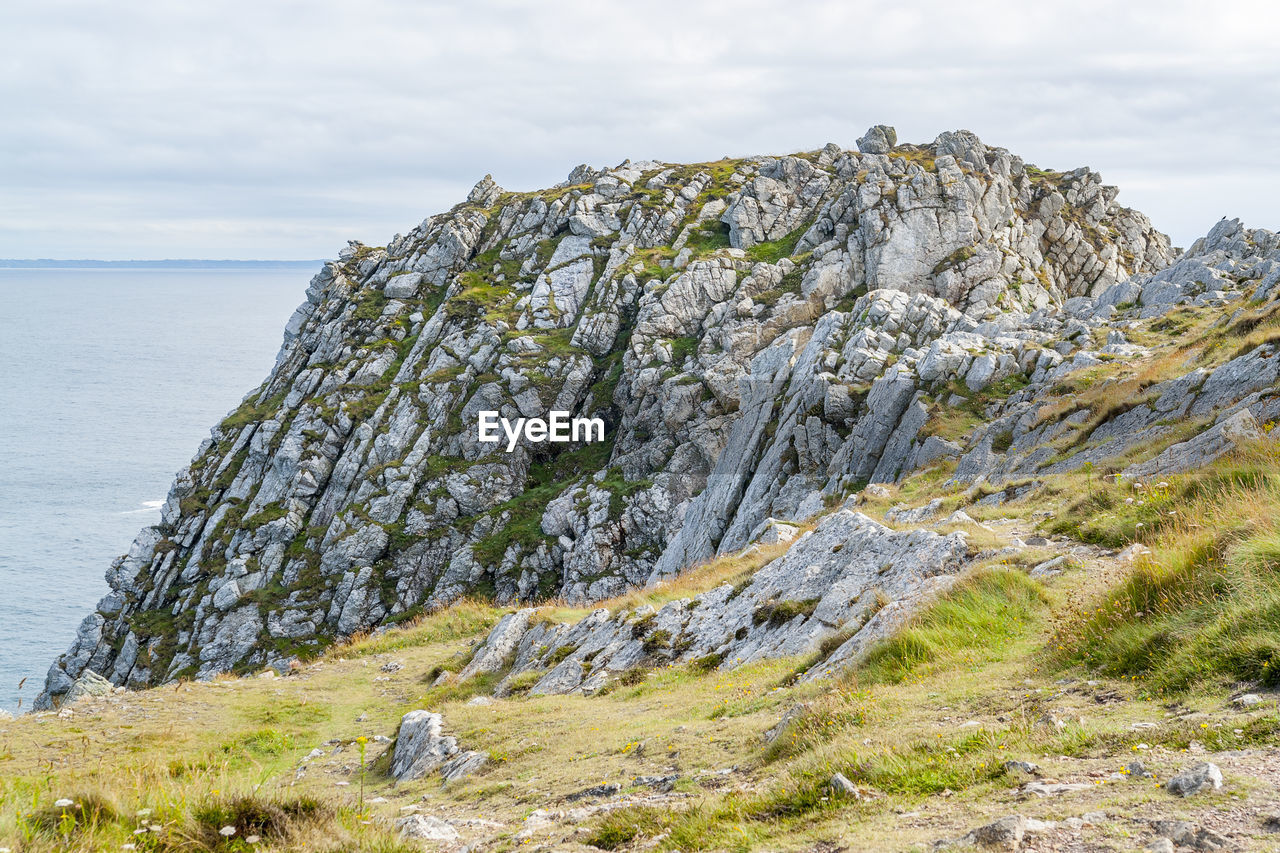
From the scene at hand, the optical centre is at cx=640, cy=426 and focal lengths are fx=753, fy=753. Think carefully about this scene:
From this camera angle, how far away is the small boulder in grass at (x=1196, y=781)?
512 centimetres

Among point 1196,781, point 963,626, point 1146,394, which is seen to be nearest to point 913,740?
point 1196,781

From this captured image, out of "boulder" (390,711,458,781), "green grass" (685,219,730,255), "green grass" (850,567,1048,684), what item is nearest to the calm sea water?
"boulder" (390,711,458,781)

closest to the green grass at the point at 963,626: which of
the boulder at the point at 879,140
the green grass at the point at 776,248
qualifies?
the green grass at the point at 776,248

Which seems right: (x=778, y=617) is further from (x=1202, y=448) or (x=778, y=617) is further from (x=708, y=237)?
(x=708, y=237)

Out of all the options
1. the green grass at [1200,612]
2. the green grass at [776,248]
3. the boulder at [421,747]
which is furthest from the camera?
the green grass at [776,248]

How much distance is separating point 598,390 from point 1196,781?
71.6 metres

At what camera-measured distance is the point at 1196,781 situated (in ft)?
17.1

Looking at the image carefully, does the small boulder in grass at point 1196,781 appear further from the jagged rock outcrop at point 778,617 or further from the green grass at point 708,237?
the green grass at point 708,237

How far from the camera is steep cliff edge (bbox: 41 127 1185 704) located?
170 ft

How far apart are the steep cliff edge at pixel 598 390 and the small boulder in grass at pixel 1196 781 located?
3721 cm

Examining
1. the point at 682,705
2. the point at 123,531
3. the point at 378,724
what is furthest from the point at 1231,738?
the point at 123,531

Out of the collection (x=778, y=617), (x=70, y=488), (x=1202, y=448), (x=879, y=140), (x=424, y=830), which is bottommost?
(x=70, y=488)

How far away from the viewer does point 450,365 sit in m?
78.6

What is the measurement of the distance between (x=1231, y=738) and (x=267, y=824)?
8017 millimetres
